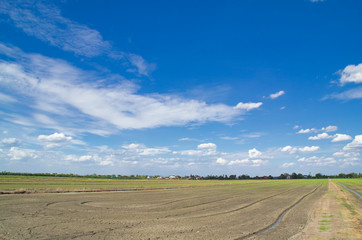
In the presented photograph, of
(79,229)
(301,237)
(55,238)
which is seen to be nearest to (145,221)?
(79,229)

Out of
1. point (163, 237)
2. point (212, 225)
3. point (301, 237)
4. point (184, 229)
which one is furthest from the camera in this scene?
point (212, 225)

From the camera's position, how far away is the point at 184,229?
34.7ft

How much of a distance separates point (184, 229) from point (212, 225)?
1.71 m

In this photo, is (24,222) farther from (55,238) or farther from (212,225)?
(212,225)

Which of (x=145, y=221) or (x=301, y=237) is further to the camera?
(x=145, y=221)

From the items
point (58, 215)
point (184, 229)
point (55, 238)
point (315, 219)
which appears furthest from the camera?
point (315, 219)

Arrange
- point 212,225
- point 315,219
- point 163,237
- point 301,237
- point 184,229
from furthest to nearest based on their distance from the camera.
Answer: point 315,219, point 212,225, point 184,229, point 301,237, point 163,237

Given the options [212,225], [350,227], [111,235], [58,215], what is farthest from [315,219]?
[58,215]

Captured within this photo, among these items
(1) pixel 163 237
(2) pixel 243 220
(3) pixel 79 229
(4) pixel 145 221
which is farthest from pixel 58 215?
(2) pixel 243 220

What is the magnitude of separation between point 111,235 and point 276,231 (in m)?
7.46

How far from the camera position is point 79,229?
10.0 metres

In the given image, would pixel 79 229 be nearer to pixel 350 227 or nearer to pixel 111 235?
pixel 111 235

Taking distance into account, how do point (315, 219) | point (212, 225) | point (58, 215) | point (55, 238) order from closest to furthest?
point (55, 238) → point (212, 225) → point (58, 215) → point (315, 219)

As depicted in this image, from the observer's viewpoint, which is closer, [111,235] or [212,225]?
[111,235]
